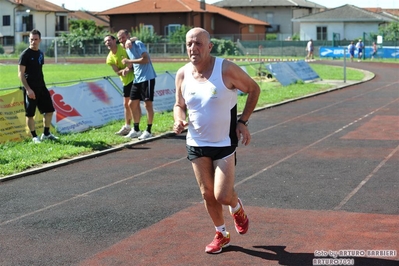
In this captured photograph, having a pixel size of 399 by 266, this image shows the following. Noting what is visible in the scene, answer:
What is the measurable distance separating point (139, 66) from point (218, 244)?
8108 millimetres

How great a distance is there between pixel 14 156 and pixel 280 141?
4986 mm

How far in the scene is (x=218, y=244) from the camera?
7.16 meters

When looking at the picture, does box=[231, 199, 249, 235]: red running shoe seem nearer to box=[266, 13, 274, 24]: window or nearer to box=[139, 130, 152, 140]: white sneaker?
box=[139, 130, 152, 140]: white sneaker

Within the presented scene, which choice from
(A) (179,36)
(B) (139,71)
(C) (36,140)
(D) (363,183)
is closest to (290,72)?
(B) (139,71)

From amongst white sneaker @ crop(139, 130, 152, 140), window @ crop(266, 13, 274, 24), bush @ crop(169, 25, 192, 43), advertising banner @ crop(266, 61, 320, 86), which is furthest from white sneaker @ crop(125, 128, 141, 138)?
window @ crop(266, 13, 274, 24)

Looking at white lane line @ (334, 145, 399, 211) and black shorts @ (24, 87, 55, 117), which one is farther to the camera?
black shorts @ (24, 87, 55, 117)

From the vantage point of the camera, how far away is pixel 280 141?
14805 millimetres

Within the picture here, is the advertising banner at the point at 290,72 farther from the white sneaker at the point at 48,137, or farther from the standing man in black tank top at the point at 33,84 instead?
the standing man in black tank top at the point at 33,84

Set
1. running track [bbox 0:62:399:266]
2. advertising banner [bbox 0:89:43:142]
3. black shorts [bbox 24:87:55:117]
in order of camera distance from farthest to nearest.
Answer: advertising banner [bbox 0:89:43:142] < black shorts [bbox 24:87:55:117] < running track [bbox 0:62:399:266]

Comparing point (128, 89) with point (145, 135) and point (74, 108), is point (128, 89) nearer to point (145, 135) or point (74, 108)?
point (145, 135)

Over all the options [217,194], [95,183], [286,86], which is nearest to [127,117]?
[95,183]

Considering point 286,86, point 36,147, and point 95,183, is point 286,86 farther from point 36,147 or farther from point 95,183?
point 95,183

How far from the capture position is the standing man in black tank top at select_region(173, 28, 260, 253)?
6918 mm

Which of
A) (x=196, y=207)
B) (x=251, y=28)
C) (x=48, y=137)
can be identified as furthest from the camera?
(x=251, y=28)
